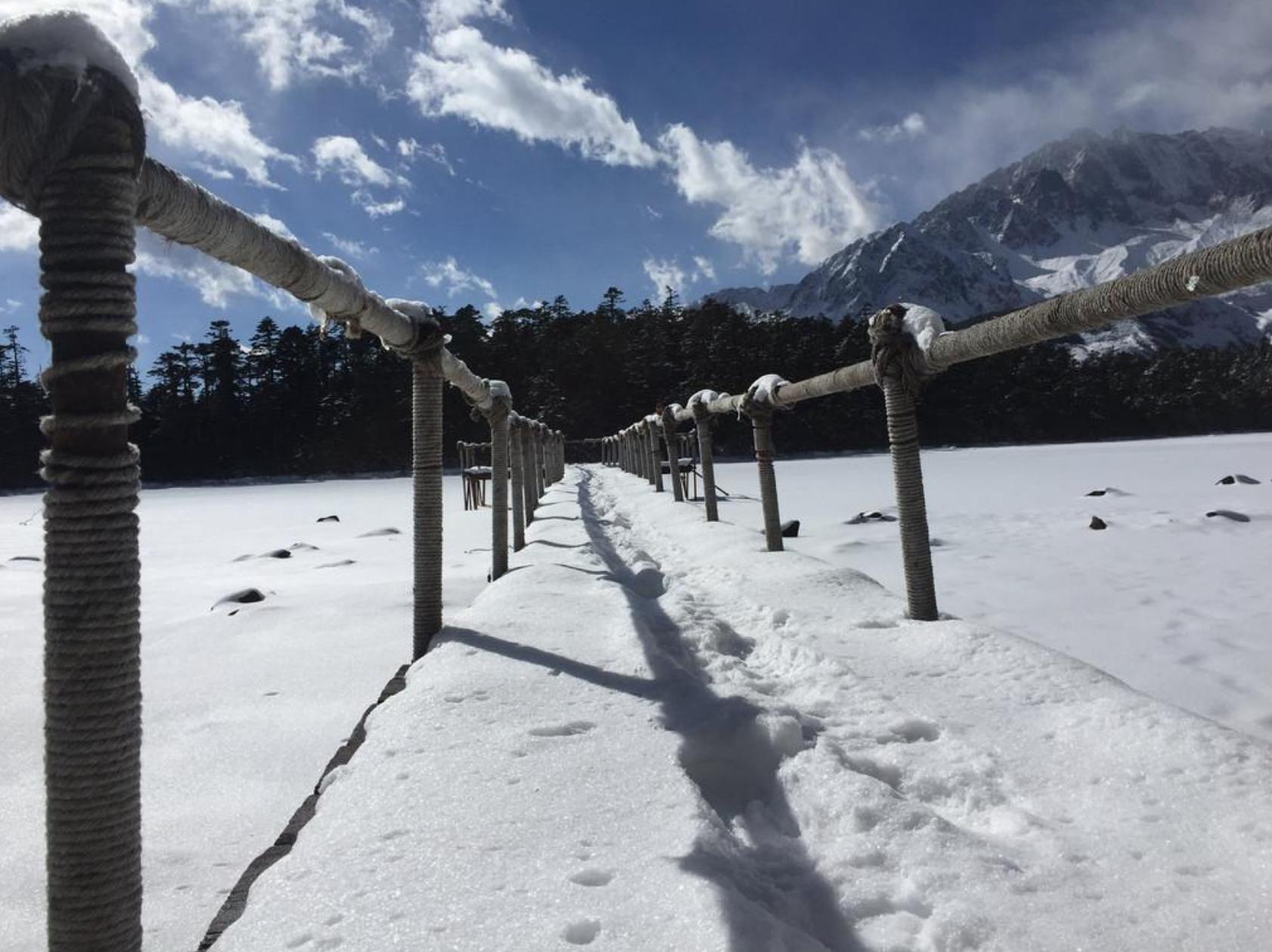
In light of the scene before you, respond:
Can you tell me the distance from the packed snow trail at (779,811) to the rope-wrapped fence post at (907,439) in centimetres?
34

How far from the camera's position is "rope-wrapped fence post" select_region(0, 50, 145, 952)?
1.15 meters

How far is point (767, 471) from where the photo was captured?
6.71m

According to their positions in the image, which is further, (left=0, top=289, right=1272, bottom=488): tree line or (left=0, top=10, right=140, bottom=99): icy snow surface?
(left=0, top=289, right=1272, bottom=488): tree line

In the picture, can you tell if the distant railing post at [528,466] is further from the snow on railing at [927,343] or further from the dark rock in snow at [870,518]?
the dark rock in snow at [870,518]

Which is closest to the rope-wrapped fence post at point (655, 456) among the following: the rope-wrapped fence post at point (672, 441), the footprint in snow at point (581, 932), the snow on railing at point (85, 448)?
the rope-wrapped fence post at point (672, 441)

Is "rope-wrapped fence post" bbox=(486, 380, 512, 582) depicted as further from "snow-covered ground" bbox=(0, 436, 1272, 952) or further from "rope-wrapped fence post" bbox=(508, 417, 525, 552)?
"snow-covered ground" bbox=(0, 436, 1272, 952)

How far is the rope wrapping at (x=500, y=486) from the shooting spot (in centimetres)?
590

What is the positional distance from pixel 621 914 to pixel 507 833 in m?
0.41

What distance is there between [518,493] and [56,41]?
722 cm

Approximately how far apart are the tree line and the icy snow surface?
1997 inches

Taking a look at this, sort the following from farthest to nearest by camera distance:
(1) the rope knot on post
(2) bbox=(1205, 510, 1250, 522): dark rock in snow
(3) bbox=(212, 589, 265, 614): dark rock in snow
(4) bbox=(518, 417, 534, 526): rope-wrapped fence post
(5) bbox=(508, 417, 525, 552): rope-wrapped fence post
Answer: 1. (4) bbox=(518, 417, 534, 526): rope-wrapped fence post
2. (2) bbox=(1205, 510, 1250, 522): dark rock in snow
3. (5) bbox=(508, 417, 525, 552): rope-wrapped fence post
4. (3) bbox=(212, 589, 265, 614): dark rock in snow
5. (1) the rope knot on post

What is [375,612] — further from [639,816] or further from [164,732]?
[639,816]

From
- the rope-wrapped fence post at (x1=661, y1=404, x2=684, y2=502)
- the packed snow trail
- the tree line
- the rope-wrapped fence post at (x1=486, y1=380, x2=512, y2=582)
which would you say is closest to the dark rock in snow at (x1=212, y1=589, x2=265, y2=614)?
the rope-wrapped fence post at (x1=486, y1=380, x2=512, y2=582)

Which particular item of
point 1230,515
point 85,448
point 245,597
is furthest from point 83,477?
point 1230,515
